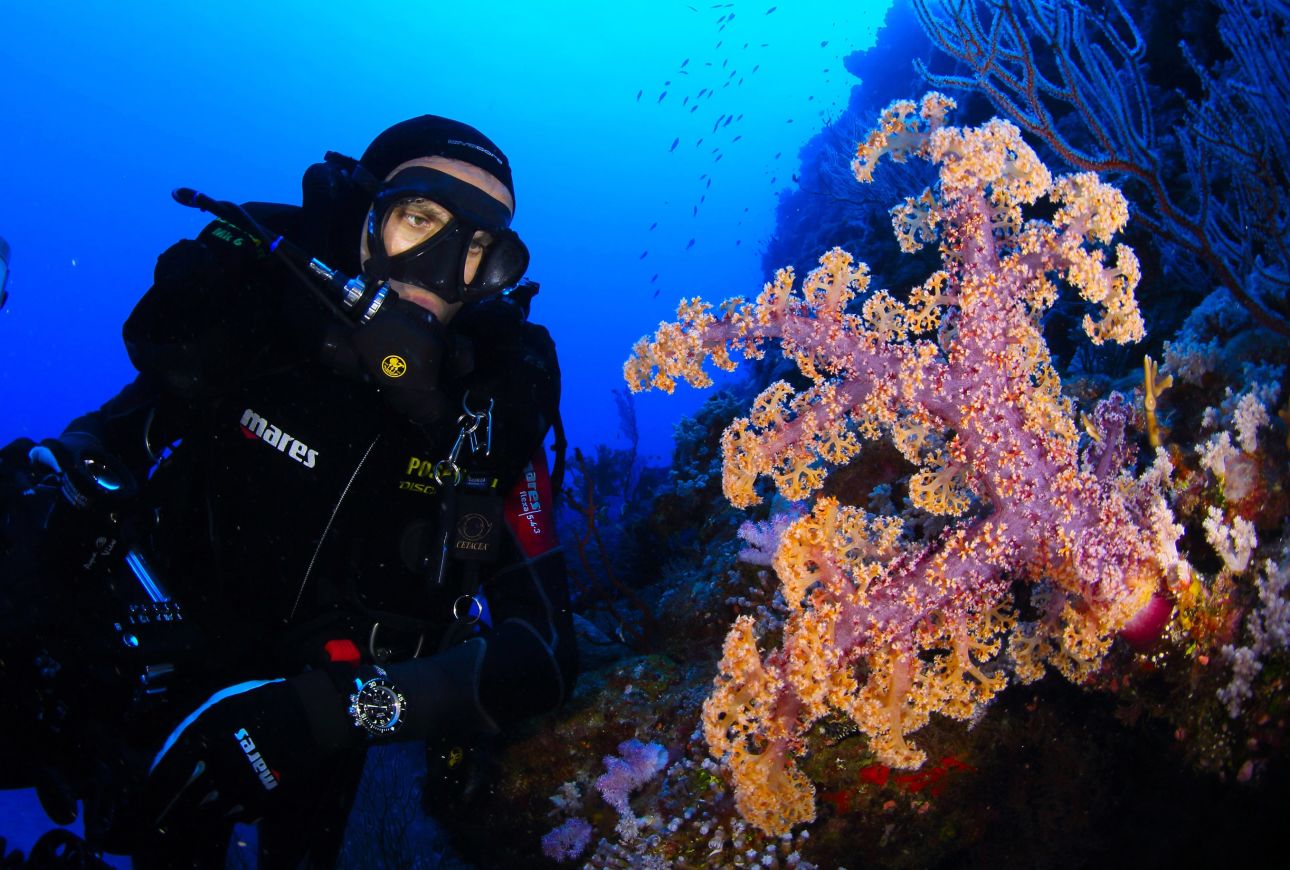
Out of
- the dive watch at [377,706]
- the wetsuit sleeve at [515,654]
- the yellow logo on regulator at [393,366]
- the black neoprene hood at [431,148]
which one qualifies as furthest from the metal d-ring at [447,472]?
the black neoprene hood at [431,148]

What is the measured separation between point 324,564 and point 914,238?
A: 2981 millimetres

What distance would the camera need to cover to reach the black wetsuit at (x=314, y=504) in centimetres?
277

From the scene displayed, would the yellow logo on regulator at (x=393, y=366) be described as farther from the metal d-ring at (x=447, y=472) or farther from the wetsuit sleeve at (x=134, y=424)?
the wetsuit sleeve at (x=134, y=424)

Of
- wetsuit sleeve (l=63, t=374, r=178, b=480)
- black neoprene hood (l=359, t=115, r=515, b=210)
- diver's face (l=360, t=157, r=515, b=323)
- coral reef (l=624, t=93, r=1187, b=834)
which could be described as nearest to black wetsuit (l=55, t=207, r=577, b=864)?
wetsuit sleeve (l=63, t=374, r=178, b=480)

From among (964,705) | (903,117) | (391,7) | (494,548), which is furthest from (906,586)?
(391,7)

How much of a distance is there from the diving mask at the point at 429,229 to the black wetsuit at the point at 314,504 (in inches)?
12.5

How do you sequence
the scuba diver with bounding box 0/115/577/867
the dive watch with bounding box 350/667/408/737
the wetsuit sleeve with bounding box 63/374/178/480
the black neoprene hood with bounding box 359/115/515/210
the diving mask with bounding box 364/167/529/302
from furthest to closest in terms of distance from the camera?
the black neoprene hood with bounding box 359/115/515/210 → the diving mask with bounding box 364/167/529/302 → the wetsuit sleeve with bounding box 63/374/178/480 → the dive watch with bounding box 350/667/408/737 → the scuba diver with bounding box 0/115/577/867

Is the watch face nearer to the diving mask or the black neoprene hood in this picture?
the diving mask

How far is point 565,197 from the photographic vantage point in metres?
108

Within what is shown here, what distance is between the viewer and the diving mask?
3018 millimetres

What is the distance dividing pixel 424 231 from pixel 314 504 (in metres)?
1.45

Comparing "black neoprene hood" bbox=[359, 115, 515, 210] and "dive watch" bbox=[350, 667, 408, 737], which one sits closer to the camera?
"dive watch" bbox=[350, 667, 408, 737]

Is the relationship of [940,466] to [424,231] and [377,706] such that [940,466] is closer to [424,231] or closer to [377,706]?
[377,706]

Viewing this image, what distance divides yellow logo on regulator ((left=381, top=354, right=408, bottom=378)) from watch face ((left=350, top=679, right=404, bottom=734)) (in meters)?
1.28
